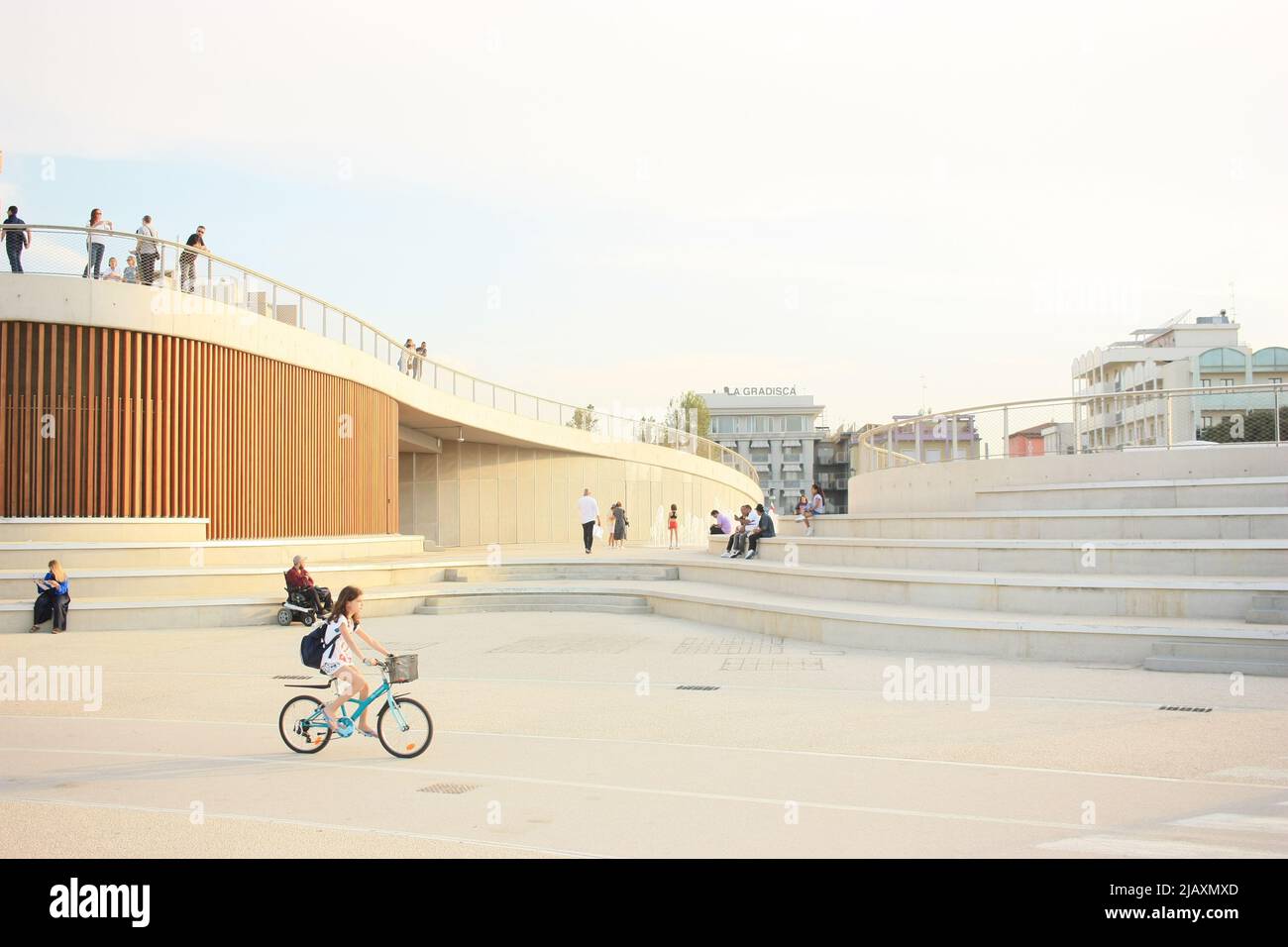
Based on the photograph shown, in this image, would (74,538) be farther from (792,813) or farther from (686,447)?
(686,447)

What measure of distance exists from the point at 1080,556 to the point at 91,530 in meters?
17.1

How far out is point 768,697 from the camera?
11.5 m

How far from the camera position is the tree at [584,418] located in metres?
37.6

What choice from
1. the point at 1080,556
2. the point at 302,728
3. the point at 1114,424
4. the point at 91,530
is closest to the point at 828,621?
the point at 1080,556

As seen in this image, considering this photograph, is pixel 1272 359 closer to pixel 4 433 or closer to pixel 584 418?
pixel 584 418

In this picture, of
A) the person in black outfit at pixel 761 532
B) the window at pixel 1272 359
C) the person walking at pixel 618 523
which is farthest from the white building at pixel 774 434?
the person in black outfit at pixel 761 532

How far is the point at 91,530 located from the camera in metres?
19.5

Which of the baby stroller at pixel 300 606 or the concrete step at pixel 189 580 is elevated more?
the concrete step at pixel 189 580

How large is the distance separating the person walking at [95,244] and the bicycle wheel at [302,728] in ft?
46.8

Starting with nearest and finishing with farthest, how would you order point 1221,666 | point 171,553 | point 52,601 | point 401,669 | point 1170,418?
1. point 401,669
2. point 1221,666
3. point 52,601
4. point 1170,418
5. point 171,553

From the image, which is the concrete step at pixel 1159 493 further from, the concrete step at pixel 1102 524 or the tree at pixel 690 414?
the tree at pixel 690 414

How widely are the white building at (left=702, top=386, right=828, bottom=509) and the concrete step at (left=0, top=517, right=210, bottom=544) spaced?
94.3 meters

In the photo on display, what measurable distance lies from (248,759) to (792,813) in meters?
4.68

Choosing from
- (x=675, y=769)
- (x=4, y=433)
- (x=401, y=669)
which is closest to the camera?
(x=675, y=769)
